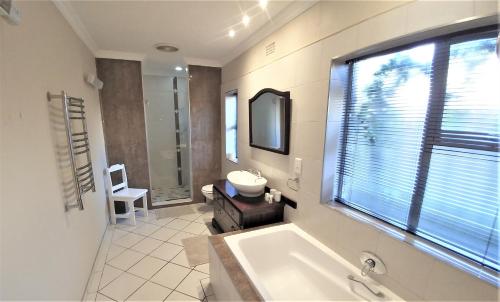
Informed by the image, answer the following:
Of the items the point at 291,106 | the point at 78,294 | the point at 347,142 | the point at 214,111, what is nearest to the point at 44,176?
the point at 78,294

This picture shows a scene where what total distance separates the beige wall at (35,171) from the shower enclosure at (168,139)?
2.09m

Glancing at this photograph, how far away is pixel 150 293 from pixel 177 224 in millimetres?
1230

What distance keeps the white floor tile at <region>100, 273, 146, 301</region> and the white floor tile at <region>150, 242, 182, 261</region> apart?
0.34 m

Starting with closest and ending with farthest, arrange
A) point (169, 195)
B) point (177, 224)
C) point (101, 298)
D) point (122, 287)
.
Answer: point (101, 298) → point (122, 287) → point (177, 224) → point (169, 195)

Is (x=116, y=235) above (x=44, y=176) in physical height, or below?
below

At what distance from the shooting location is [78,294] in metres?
1.72

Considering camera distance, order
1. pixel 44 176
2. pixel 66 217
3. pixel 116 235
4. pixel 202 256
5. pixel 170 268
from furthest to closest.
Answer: pixel 116 235 < pixel 202 256 < pixel 170 268 < pixel 66 217 < pixel 44 176

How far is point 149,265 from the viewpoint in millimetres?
2270

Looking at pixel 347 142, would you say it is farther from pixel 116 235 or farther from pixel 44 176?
pixel 116 235

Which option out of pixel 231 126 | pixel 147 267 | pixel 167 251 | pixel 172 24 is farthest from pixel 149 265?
pixel 172 24

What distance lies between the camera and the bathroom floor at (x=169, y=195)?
3.80 meters

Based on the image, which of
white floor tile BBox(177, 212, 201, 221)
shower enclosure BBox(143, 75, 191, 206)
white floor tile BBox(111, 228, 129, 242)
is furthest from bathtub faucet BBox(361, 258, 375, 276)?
shower enclosure BBox(143, 75, 191, 206)

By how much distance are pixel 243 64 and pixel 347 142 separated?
5.88 feet

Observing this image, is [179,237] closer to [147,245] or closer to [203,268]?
[147,245]
